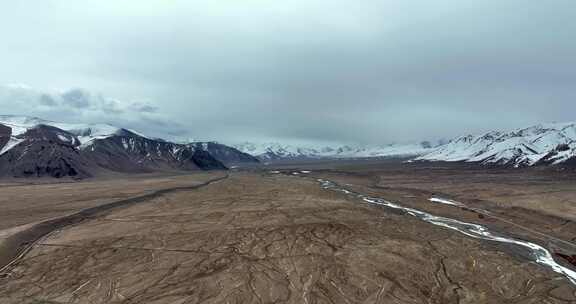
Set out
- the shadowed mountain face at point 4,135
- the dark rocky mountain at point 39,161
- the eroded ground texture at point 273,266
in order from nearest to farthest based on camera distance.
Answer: the eroded ground texture at point 273,266 → the dark rocky mountain at point 39,161 → the shadowed mountain face at point 4,135

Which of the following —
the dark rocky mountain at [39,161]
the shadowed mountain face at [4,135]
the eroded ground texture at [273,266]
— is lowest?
the eroded ground texture at [273,266]

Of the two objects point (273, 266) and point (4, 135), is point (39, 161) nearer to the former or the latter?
point (4, 135)

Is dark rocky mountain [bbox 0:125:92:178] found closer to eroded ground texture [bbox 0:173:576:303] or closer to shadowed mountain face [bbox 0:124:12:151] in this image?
shadowed mountain face [bbox 0:124:12:151]

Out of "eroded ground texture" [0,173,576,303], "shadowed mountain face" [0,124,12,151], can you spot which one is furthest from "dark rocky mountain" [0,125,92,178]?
"eroded ground texture" [0,173,576,303]

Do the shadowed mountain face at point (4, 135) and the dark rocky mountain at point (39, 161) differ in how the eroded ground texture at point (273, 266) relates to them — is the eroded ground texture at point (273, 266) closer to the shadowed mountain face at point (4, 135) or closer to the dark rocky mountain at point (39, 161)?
the dark rocky mountain at point (39, 161)

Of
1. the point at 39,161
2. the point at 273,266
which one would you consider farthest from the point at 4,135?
the point at 273,266

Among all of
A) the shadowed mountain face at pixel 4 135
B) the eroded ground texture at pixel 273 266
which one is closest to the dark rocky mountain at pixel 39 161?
the shadowed mountain face at pixel 4 135

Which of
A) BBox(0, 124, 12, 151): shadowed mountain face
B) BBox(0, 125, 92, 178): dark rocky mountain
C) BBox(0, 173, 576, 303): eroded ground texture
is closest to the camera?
BBox(0, 173, 576, 303): eroded ground texture

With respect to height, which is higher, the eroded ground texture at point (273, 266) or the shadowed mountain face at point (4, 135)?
the shadowed mountain face at point (4, 135)

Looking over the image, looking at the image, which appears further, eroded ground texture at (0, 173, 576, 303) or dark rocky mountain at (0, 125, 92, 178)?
dark rocky mountain at (0, 125, 92, 178)
